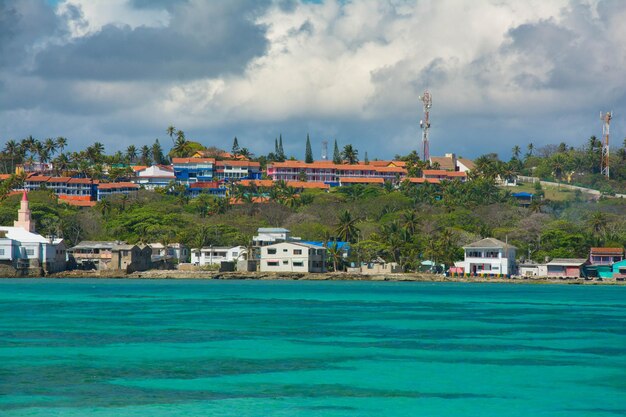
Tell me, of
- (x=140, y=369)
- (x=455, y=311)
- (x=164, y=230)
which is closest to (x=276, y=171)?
(x=164, y=230)

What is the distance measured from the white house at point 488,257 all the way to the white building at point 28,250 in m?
48.1

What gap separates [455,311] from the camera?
62.5 metres

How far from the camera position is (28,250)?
11112cm

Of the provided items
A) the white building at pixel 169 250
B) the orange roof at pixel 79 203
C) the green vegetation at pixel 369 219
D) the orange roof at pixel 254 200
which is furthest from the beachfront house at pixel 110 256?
the orange roof at pixel 254 200

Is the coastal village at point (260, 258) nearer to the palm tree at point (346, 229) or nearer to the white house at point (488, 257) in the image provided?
the white house at point (488, 257)

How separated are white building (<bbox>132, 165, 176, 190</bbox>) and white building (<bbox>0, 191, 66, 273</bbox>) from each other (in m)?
49.0

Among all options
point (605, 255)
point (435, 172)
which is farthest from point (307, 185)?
point (605, 255)

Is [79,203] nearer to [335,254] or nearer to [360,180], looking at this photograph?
[360,180]

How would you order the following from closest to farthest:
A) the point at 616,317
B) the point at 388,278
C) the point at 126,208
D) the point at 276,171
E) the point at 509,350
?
the point at 509,350
the point at 616,317
the point at 388,278
the point at 126,208
the point at 276,171

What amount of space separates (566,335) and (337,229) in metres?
74.6

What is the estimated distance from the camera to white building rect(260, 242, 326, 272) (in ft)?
370

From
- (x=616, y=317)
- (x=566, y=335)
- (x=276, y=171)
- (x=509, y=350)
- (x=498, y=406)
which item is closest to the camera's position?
(x=498, y=406)

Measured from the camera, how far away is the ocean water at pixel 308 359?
28.1m

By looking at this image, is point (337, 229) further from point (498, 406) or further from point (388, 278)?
point (498, 406)
